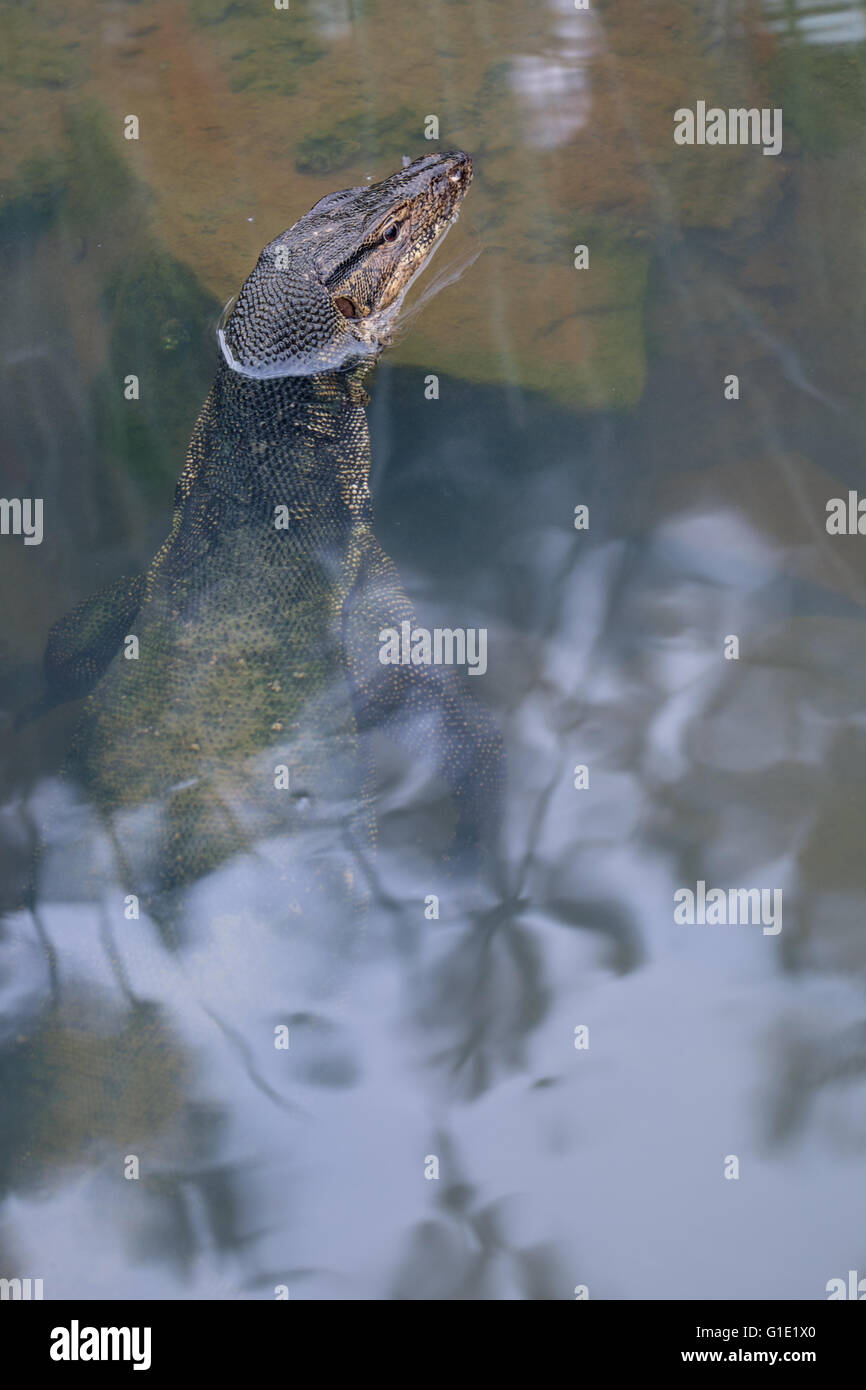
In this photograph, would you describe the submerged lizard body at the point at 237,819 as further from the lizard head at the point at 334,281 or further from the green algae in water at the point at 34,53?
the green algae in water at the point at 34,53

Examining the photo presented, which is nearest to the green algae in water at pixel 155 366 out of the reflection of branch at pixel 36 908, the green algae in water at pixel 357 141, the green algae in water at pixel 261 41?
the green algae in water at pixel 357 141

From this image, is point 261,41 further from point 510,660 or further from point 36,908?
point 36,908

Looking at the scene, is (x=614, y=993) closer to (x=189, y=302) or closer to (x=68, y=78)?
(x=189, y=302)

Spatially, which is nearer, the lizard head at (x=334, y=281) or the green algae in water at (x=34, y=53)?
the lizard head at (x=334, y=281)

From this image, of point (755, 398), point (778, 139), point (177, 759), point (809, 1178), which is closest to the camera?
point (809, 1178)

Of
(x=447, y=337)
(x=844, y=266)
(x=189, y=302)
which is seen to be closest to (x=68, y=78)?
(x=189, y=302)

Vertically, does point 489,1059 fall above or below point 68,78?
below

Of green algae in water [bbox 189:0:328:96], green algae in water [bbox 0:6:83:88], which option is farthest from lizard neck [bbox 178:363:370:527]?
green algae in water [bbox 0:6:83:88]
